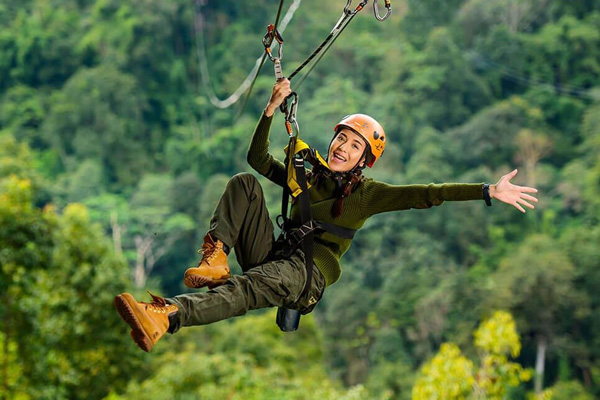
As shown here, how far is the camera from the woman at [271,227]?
2732mm

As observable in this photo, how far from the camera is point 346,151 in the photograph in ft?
10.5

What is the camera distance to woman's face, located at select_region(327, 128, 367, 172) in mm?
3195

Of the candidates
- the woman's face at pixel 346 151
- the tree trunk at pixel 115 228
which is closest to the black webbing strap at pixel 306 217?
the woman's face at pixel 346 151

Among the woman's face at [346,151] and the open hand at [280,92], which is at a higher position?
the open hand at [280,92]

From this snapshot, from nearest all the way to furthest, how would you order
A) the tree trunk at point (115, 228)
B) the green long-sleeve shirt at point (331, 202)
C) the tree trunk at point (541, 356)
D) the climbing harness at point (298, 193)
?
the climbing harness at point (298, 193), the green long-sleeve shirt at point (331, 202), the tree trunk at point (541, 356), the tree trunk at point (115, 228)

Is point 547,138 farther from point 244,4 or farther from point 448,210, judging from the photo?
point 244,4

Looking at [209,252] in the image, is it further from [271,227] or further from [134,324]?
[134,324]

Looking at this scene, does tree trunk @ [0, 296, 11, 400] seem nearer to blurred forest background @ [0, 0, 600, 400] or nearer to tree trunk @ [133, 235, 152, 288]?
blurred forest background @ [0, 0, 600, 400]

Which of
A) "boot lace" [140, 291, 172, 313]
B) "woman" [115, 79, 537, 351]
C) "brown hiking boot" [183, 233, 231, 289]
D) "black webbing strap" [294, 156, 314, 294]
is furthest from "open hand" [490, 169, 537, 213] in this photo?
"boot lace" [140, 291, 172, 313]

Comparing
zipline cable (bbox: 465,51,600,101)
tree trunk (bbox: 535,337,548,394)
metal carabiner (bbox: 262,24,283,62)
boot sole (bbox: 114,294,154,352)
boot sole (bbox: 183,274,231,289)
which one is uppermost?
zipline cable (bbox: 465,51,600,101)

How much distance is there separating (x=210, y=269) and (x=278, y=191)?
3073 cm

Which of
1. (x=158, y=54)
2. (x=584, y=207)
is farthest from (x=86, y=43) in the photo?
(x=584, y=207)

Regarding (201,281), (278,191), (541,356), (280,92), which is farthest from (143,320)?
(278,191)

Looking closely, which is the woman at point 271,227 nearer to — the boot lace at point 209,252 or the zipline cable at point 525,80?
the boot lace at point 209,252
